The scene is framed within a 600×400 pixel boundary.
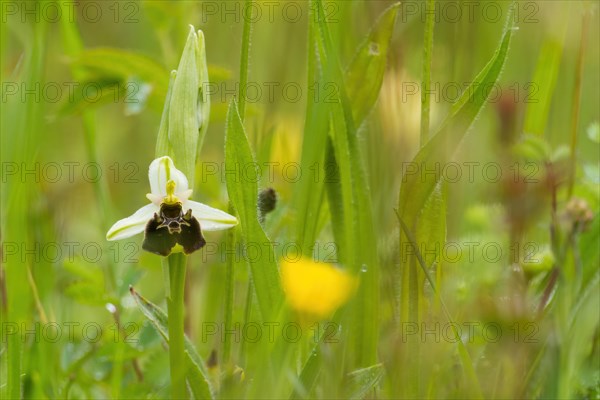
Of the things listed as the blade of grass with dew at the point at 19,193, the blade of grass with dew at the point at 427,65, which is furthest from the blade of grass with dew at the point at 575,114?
the blade of grass with dew at the point at 19,193

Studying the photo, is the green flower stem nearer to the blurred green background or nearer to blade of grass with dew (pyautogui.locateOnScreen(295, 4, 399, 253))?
the blurred green background

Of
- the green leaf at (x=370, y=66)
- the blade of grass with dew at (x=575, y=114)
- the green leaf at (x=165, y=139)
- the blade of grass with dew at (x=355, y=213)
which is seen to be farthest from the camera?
the blade of grass with dew at (x=575, y=114)

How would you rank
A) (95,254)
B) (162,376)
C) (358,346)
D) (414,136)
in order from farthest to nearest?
(95,254) → (414,136) → (162,376) → (358,346)

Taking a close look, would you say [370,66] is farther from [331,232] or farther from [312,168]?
[331,232]

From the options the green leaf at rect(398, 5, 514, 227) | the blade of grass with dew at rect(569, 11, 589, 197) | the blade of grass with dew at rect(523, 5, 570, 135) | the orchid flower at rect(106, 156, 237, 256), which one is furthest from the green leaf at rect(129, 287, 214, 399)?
the blade of grass with dew at rect(523, 5, 570, 135)

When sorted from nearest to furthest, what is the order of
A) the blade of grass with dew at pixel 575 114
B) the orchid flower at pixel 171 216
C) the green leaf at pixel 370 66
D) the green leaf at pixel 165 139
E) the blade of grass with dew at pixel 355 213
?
the orchid flower at pixel 171 216, the green leaf at pixel 165 139, the blade of grass with dew at pixel 355 213, the green leaf at pixel 370 66, the blade of grass with dew at pixel 575 114

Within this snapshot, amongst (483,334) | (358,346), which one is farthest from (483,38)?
(358,346)

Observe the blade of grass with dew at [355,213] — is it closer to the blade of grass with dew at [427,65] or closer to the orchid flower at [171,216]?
the blade of grass with dew at [427,65]

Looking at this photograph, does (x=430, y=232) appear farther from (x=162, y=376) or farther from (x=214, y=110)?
(x=214, y=110)
